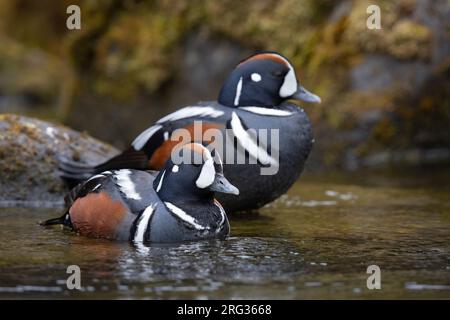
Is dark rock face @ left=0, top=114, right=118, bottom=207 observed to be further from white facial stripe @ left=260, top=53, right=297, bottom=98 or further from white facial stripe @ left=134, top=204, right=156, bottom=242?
white facial stripe @ left=134, top=204, right=156, bottom=242

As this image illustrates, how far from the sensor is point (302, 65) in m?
11.4

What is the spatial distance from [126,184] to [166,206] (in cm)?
38

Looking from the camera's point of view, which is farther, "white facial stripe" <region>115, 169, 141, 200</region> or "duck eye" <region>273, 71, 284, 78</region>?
"duck eye" <region>273, 71, 284, 78</region>

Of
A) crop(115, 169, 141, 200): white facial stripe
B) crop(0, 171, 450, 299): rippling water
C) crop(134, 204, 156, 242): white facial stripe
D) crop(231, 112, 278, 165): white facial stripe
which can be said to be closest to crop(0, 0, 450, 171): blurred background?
crop(0, 171, 450, 299): rippling water

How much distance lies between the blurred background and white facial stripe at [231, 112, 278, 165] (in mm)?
3399

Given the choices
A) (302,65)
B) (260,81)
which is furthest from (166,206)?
(302,65)

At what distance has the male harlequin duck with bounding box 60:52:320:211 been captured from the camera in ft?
24.0

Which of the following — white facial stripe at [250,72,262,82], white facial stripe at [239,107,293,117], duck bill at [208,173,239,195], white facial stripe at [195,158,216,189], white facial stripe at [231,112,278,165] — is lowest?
duck bill at [208,173,239,195]

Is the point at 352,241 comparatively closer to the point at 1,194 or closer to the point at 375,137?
the point at 1,194

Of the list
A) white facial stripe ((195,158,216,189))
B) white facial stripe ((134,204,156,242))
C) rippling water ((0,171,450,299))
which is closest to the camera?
rippling water ((0,171,450,299))

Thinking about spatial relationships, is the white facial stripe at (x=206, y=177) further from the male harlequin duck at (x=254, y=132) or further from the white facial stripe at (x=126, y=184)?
the male harlequin duck at (x=254, y=132)

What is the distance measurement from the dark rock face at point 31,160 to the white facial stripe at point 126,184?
5.54 feet

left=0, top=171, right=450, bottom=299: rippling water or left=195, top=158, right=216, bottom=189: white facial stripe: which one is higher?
left=195, top=158, right=216, bottom=189: white facial stripe

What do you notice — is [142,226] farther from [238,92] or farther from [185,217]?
[238,92]
